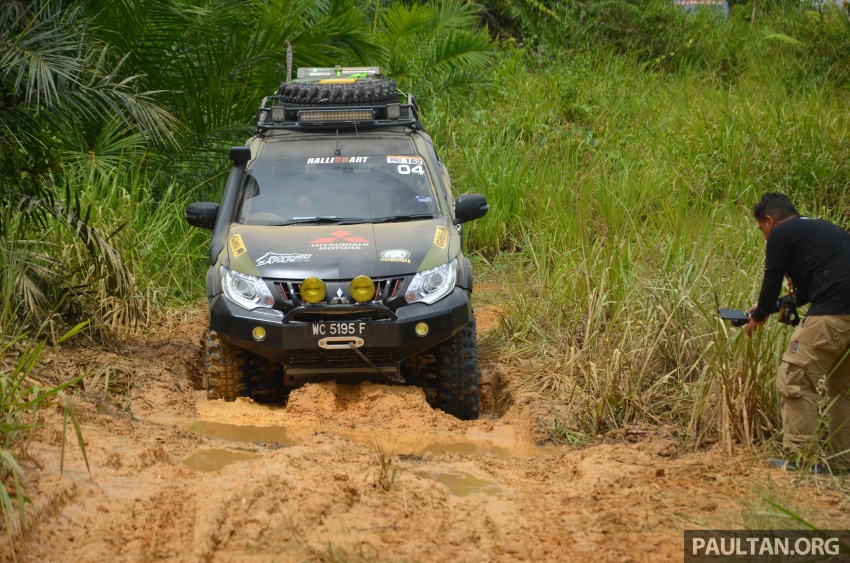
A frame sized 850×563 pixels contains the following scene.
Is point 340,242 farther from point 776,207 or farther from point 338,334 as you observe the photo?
point 776,207

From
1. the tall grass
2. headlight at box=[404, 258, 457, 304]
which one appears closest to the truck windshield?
headlight at box=[404, 258, 457, 304]

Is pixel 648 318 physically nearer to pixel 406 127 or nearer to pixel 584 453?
pixel 584 453

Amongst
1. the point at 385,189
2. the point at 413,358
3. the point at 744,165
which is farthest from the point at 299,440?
the point at 744,165

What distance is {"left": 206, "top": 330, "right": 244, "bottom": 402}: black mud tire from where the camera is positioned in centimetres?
645

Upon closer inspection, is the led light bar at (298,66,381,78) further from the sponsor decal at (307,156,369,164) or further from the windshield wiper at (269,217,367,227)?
the windshield wiper at (269,217,367,227)

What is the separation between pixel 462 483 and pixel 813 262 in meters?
2.17

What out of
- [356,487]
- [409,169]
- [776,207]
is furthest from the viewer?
[409,169]

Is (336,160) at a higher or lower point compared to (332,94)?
lower

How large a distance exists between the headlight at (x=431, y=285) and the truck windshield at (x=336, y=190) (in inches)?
28.3

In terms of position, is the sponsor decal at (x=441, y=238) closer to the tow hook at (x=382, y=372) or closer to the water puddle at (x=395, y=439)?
the tow hook at (x=382, y=372)

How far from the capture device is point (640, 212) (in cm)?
983

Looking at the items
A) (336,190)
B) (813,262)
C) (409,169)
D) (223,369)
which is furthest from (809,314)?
(223,369)

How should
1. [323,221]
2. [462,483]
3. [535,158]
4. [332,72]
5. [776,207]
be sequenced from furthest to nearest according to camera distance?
[535,158], [332,72], [323,221], [776,207], [462,483]

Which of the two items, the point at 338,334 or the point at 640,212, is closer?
the point at 338,334
